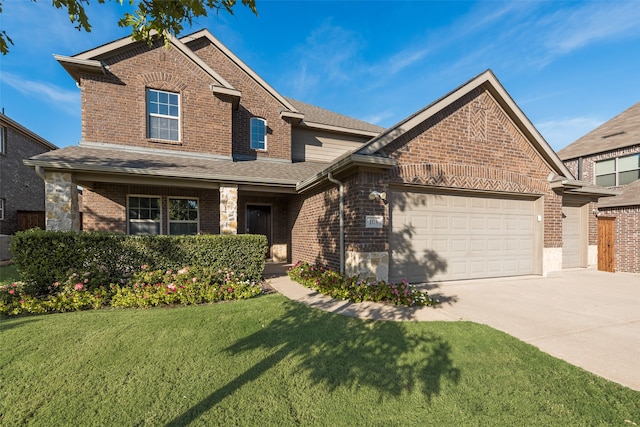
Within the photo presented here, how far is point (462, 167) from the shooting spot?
8180 millimetres

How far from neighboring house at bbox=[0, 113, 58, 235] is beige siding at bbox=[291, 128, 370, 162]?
46.8ft

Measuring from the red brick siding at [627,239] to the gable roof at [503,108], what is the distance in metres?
5.25

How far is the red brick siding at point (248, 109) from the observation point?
12.2m

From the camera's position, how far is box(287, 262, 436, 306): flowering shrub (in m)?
6.03

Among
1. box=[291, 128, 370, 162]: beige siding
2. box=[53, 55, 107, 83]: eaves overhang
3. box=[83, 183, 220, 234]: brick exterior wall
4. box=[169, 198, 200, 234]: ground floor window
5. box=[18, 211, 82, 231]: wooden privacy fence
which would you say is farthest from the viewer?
box=[18, 211, 82, 231]: wooden privacy fence

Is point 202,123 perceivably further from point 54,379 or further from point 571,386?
point 571,386

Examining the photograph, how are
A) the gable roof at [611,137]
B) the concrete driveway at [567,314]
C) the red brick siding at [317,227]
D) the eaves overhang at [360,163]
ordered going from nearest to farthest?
the concrete driveway at [567,314]
the eaves overhang at [360,163]
the red brick siding at [317,227]
the gable roof at [611,137]

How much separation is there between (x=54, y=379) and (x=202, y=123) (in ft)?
30.6

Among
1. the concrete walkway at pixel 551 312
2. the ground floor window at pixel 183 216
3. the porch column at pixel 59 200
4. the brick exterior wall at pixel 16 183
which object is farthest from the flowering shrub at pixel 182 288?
the brick exterior wall at pixel 16 183

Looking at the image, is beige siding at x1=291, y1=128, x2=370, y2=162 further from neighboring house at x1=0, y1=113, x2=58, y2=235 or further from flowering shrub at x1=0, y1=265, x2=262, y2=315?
neighboring house at x1=0, y1=113, x2=58, y2=235

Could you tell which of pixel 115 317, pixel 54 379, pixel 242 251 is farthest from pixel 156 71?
pixel 54 379

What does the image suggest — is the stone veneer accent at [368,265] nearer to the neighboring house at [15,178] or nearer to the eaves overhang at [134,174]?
the eaves overhang at [134,174]

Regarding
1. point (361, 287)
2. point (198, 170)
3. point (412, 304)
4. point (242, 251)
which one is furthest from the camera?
point (198, 170)

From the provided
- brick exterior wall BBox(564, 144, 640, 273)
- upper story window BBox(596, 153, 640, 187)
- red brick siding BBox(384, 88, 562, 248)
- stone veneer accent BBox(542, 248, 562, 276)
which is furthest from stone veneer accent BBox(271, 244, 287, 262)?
upper story window BBox(596, 153, 640, 187)
